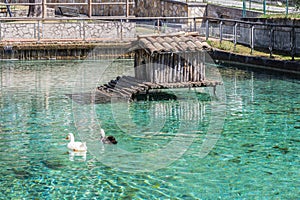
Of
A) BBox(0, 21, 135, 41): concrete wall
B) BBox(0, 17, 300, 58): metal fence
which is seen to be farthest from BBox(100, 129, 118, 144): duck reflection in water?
BBox(0, 21, 135, 41): concrete wall

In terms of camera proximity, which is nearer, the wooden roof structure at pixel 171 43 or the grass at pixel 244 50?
the wooden roof structure at pixel 171 43

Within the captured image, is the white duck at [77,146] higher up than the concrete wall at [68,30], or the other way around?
the concrete wall at [68,30]

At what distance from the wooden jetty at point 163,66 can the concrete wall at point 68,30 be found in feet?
45.5

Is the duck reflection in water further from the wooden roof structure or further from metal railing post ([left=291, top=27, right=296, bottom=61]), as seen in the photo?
metal railing post ([left=291, top=27, right=296, bottom=61])

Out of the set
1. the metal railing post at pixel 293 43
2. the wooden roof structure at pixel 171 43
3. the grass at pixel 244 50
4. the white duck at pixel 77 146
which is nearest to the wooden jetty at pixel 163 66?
the wooden roof structure at pixel 171 43

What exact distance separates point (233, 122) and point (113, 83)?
226 inches

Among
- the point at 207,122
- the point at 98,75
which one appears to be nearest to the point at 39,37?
the point at 98,75

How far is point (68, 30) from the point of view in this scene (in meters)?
36.0

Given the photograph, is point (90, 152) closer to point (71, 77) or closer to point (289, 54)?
point (71, 77)

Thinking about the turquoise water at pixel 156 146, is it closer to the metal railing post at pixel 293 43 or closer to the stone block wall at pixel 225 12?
the metal railing post at pixel 293 43

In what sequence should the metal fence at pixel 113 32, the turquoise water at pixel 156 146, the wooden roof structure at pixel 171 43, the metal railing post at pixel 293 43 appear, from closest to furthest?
the turquoise water at pixel 156 146
the wooden roof structure at pixel 171 43
the metal railing post at pixel 293 43
the metal fence at pixel 113 32

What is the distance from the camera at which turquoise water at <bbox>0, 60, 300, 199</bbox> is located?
1252 centimetres

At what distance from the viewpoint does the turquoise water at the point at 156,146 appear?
41.1 ft

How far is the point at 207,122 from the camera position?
60.1ft
